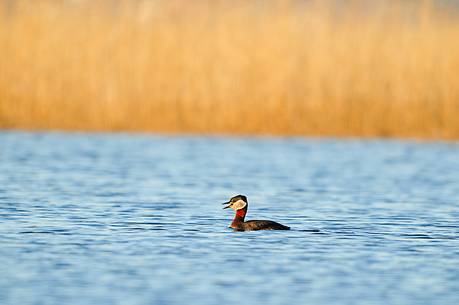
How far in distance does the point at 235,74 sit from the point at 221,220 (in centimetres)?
691

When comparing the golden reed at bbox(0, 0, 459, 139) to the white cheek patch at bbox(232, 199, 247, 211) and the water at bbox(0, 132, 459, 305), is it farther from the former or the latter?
the white cheek patch at bbox(232, 199, 247, 211)

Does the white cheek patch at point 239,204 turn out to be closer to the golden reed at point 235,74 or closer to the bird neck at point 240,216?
the bird neck at point 240,216

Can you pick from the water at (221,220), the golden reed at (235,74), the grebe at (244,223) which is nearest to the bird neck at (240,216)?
the grebe at (244,223)

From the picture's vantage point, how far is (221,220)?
995 centimetres

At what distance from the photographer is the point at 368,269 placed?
7465 mm

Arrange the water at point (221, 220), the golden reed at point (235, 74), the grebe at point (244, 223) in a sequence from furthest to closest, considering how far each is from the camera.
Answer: the golden reed at point (235, 74) → the grebe at point (244, 223) → the water at point (221, 220)

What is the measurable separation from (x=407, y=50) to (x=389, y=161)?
2.07m

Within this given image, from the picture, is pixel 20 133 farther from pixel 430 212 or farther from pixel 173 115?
pixel 430 212

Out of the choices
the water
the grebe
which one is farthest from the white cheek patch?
the water

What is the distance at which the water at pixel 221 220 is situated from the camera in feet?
22.3

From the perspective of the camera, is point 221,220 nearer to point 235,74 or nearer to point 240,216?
point 240,216

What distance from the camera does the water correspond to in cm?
680

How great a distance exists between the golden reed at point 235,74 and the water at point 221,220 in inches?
16.5

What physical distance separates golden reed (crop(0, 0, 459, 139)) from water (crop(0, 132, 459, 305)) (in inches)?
16.5
